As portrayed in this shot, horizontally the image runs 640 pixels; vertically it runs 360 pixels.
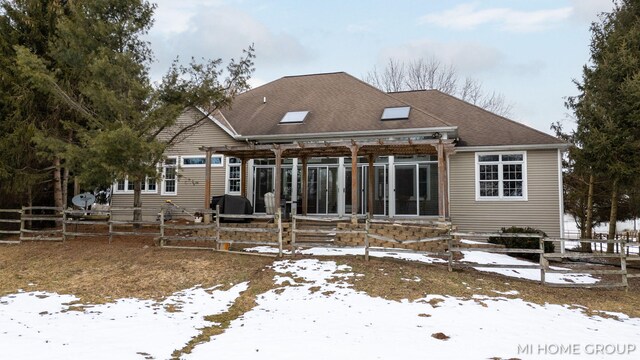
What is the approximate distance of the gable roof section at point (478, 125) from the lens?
15.2 m

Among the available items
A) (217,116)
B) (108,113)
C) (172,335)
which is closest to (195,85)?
(108,113)

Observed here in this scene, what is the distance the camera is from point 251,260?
10.5m

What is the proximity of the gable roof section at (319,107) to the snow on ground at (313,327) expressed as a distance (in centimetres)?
869

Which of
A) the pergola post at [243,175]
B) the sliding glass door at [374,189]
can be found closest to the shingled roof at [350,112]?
the pergola post at [243,175]

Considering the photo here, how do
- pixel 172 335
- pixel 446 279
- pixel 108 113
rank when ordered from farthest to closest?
pixel 108 113 → pixel 446 279 → pixel 172 335

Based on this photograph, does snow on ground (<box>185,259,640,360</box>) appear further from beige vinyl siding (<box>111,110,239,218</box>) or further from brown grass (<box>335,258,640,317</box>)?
beige vinyl siding (<box>111,110,239,218</box>)

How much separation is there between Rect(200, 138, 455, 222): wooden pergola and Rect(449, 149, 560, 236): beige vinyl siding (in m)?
1.47

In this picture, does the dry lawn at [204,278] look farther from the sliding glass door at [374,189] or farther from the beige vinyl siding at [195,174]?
the sliding glass door at [374,189]

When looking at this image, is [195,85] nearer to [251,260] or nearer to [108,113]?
[108,113]

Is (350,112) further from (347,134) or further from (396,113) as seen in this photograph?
(396,113)

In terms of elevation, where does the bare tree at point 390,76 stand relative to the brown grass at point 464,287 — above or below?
above

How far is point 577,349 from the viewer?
18.3 feet

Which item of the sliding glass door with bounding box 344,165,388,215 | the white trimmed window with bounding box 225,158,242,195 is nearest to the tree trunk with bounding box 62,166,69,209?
the white trimmed window with bounding box 225,158,242,195

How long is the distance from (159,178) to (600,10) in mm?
17514
